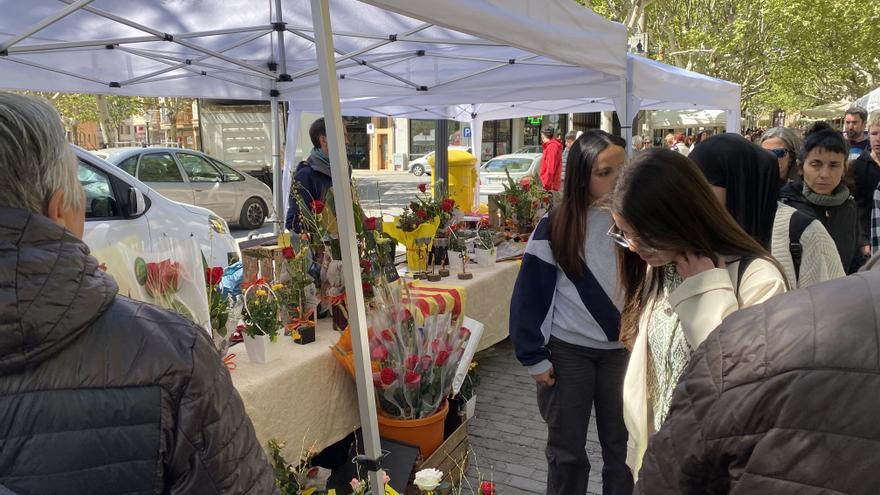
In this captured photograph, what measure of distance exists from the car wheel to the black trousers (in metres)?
10.3

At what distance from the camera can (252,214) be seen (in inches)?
468

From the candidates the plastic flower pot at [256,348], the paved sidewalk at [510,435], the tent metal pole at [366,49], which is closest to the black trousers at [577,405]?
the paved sidewalk at [510,435]

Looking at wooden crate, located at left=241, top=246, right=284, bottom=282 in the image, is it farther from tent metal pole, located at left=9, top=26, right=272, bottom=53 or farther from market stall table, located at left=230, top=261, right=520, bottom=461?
tent metal pole, located at left=9, top=26, right=272, bottom=53

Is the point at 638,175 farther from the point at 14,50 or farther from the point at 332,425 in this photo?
the point at 14,50

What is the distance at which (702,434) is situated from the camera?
0.79m

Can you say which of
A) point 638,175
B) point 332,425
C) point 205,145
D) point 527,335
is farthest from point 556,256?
point 205,145

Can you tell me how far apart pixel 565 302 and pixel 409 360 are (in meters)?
0.80

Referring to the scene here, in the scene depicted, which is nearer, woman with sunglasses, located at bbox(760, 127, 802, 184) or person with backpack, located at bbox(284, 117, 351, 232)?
woman with sunglasses, located at bbox(760, 127, 802, 184)

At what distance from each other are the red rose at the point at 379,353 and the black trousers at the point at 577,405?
28.4 inches

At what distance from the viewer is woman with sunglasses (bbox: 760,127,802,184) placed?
3580 millimetres

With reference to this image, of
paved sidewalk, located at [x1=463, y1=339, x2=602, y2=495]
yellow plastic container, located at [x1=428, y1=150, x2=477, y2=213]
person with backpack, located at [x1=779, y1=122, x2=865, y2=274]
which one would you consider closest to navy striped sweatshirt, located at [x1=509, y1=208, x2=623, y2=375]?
paved sidewalk, located at [x1=463, y1=339, x2=602, y2=495]

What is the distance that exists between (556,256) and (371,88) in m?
4.35

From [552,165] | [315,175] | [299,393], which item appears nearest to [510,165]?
[552,165]

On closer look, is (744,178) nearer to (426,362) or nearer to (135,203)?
(426,362)
